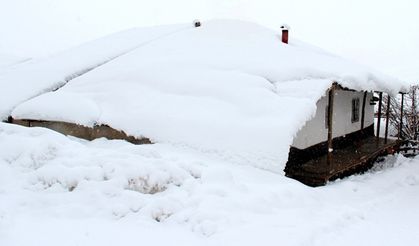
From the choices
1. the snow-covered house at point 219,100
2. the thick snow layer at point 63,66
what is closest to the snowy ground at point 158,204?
the snow-covered house at point 219,100

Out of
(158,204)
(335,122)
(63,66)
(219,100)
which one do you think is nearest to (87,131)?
(219,100)

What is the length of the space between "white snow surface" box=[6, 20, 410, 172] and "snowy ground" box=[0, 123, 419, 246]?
44.6 inches

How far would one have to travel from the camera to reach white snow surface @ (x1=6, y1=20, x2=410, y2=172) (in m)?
10.6

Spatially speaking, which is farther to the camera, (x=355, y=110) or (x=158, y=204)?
(x=355, y=110)

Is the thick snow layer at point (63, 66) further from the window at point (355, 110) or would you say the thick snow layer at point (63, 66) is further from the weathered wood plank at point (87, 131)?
the window at point (355, 110)

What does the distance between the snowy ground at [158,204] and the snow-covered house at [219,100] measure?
1.38 m

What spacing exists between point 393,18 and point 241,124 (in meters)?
152

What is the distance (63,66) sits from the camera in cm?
1683

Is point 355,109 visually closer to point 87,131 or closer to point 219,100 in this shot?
point 219,100

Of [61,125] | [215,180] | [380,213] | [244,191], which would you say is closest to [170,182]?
[215,180]

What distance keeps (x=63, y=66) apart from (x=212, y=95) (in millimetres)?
7685

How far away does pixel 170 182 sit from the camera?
26.2 ft

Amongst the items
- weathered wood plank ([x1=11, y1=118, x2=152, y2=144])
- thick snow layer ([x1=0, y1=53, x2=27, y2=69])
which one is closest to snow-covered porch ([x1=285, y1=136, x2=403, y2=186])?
weathered wood plank ([x1=11, y1=118, x2=152, y2=144])

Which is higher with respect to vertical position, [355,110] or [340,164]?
[355,110]
